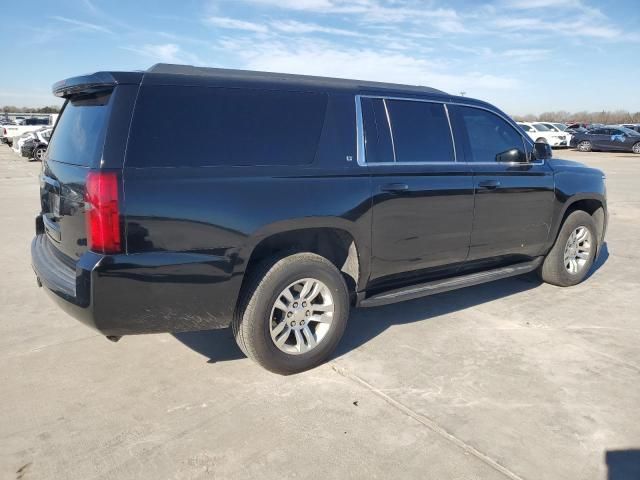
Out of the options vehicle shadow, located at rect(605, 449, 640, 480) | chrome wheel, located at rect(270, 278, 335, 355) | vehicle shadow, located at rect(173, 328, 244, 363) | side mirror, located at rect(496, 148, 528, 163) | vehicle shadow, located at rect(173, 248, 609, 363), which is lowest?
vehicle shadow, located at rect(605, 449, 640, 480)

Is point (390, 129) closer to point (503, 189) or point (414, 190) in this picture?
point (414, 190)

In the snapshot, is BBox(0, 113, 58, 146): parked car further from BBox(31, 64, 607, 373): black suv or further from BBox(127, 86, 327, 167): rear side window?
BBox(127, 86, 327, 167): rear side window

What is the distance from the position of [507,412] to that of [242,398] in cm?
159

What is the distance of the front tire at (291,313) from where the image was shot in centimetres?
329

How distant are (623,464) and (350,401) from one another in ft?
4.80

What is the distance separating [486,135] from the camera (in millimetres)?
4711

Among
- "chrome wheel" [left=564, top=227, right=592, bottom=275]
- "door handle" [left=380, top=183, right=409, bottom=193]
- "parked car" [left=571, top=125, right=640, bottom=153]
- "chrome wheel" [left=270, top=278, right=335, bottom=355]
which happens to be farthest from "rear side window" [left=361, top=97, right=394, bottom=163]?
"parked car" [left=571, top=125, right=640, bottom=153]

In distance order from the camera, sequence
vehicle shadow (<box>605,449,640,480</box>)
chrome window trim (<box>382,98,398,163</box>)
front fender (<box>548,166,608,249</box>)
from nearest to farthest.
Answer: vehicle shadow (<box>605,449,640,480</box>) → chrome window trim (<box>382,98,398,163</box>) → front fender (<box>548,166,608,249</box>)

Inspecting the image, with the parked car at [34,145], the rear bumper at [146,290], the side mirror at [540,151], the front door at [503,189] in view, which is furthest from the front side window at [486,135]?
the parked car at [34,145]

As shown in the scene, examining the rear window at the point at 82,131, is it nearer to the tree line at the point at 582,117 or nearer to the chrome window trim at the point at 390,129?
Answer: the chrome window trim at the point at 390,129

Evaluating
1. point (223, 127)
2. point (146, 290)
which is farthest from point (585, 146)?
point (146, 290)

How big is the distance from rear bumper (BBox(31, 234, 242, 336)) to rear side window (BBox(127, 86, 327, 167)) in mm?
553

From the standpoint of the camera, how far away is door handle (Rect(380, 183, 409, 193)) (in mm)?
3749

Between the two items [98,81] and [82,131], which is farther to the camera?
[82,131]
